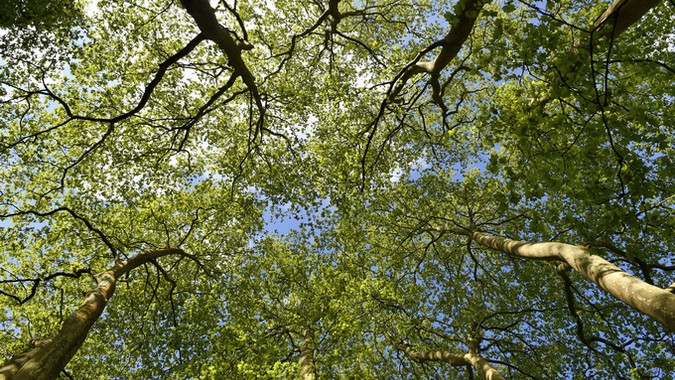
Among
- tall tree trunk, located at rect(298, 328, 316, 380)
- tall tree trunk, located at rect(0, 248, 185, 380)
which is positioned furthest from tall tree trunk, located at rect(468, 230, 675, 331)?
tall tree trunk, located at rect(0, 248, 185, 380)

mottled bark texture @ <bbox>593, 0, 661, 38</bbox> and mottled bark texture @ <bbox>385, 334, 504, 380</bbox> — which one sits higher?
mottled bark texture @ <bbox>593, 0, 661, 38</bbox>

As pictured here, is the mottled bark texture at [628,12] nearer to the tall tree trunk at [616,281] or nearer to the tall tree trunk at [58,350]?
the tall tree trunk at [616,281]

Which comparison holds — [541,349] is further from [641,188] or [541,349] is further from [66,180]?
[66,180]

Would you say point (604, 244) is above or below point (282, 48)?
below

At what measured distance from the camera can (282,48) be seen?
15.9 metres

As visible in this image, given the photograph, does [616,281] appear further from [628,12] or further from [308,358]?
[308,358]

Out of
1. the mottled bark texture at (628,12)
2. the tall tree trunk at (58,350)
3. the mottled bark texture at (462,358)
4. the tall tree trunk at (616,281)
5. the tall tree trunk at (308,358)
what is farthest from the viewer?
the mottled bark texture at (462,358)

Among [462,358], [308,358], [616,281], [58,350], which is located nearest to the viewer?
[616,281]

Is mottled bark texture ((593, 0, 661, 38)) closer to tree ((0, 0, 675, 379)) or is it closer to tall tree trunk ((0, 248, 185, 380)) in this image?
tree ((0, 0, 675, 379))

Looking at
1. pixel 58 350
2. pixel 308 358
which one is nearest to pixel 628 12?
pixel 58 350

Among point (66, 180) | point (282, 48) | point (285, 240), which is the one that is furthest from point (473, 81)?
point (66, 180)

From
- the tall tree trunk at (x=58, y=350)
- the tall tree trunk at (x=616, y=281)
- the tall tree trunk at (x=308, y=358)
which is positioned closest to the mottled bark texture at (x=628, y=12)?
the tall tree trunk at (x=616, y=281)

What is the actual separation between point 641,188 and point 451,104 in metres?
13.2

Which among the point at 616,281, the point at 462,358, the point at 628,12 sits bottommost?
the point at 616,281
